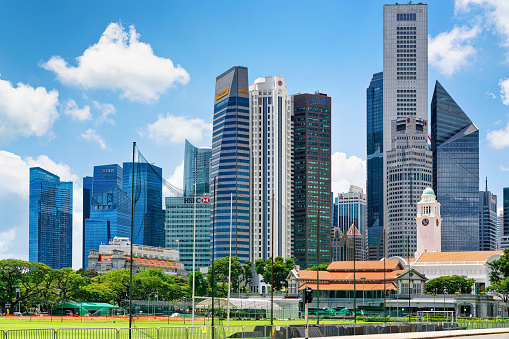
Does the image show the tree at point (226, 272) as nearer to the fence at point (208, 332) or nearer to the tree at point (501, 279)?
the tree at point (501, 279)

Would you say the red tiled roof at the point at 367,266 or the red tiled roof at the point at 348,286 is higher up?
the red tiled roof at the point at 367,266

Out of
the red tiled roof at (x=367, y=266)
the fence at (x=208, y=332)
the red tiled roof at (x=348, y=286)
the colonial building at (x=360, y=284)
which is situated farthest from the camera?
the red tiled roof at (x=367, y=266)

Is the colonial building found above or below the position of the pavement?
below

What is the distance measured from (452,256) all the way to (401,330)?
4852 inches

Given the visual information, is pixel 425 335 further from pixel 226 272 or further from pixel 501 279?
pixel 226 272

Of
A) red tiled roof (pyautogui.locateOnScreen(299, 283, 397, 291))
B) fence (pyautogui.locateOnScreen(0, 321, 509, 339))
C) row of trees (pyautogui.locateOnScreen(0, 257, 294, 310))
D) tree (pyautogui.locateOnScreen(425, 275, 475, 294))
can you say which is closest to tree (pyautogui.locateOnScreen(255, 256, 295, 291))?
row of trees (pyautogui.locateOnScreen(0, 257, 294, 310))

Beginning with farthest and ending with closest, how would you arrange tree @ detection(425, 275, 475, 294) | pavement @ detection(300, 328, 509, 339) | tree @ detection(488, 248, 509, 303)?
tree @ detection(425, 275, 475, 294)
tree @ detection(488, 248, 509, 303)
pavement @ detection(300, 328, 509, 339)

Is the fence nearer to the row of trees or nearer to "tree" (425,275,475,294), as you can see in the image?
the row of trees

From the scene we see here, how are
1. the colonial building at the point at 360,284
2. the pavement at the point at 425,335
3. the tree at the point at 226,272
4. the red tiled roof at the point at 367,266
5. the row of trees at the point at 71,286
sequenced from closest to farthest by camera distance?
the pavement at the point at 425,335
the row of trees at the point at 71,286
the colonial building at the point at 360,284
the red tiled roof at the point at 367,266
the tree at the point at 226,272

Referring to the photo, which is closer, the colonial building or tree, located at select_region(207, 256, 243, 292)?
the colonial building

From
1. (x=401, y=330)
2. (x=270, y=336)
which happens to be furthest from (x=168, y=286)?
(x=270, y=336)

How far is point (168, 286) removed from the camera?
555 ft

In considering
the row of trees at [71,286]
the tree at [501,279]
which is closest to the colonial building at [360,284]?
the tree at [501,279]

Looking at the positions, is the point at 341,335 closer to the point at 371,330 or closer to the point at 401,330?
the point at 371,330
